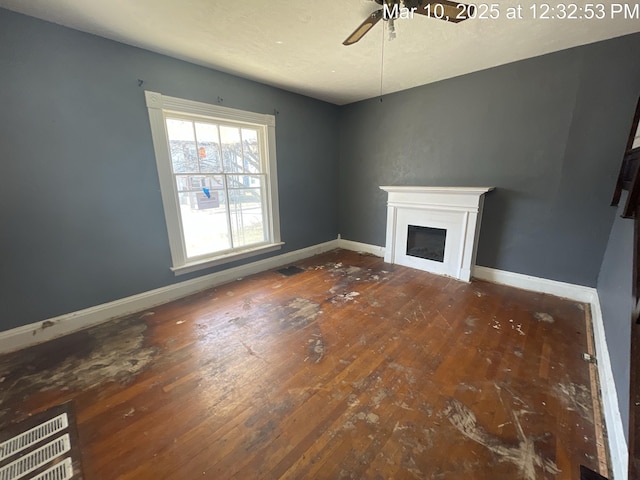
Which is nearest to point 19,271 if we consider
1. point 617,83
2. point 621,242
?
point 621,242

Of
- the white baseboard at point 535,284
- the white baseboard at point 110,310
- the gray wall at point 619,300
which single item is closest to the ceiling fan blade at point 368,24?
the gray wall at point 619,300

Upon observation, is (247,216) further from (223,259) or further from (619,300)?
(619,300)

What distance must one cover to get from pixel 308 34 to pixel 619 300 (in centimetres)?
302

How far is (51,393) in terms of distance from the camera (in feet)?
5.28

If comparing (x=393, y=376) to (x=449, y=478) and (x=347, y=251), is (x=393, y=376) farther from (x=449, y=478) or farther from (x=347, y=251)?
(x=347, y=251)

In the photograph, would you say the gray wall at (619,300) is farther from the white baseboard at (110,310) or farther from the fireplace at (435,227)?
the white baseboard at (110,310)

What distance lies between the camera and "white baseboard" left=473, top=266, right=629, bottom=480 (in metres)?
1.15

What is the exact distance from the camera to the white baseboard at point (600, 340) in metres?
1.15

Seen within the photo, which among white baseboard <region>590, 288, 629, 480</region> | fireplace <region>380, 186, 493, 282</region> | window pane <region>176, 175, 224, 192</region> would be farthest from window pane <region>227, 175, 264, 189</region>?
white baseboard <region>590, 288, 629, 480</region>

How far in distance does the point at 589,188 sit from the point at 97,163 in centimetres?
468

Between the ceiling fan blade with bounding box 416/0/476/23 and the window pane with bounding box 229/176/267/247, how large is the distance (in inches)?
97.9

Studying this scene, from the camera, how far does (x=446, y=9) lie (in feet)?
5.03

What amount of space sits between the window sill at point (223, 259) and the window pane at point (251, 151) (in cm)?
108

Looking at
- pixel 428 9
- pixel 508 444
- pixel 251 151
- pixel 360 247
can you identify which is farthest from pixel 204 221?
pixel 508 444
